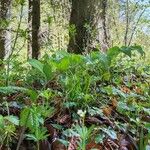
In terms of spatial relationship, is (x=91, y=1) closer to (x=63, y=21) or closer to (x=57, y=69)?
(x=57, y=69)

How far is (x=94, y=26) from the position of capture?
16.3 ft

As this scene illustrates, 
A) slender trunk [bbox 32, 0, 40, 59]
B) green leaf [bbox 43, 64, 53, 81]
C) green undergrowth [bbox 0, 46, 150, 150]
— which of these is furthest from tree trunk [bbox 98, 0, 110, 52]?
slender trunk [bbox 32, 0, 40, 59]

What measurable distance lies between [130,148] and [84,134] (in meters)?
0.38

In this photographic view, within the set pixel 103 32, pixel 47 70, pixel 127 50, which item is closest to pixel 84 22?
pixel 103 32

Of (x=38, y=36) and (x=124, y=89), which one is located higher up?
(x=38, y=36)

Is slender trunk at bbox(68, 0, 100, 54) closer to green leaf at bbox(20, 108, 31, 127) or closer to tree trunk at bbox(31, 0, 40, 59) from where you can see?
green leaf at bbox(20, 108, 31, 127)

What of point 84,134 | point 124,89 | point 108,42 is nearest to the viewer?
point 84,134

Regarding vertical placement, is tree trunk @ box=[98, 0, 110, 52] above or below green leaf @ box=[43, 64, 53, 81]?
above

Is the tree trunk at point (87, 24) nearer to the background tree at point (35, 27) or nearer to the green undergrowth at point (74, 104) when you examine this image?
the green undergrowth at point (74, 104)

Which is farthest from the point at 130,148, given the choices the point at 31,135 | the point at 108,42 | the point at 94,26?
the point at 108,42

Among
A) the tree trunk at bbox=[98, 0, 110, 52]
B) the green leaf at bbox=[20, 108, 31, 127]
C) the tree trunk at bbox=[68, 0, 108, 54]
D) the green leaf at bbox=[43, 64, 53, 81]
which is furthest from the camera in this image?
the tree trunk at bbox=[98, 0, 110, 52]

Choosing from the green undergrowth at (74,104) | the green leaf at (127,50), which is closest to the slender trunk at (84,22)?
the green undergrowth at (74,104)

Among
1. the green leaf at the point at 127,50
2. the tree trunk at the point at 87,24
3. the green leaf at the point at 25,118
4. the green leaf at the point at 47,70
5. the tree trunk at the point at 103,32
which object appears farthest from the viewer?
the tree trunk at the point at 103,32

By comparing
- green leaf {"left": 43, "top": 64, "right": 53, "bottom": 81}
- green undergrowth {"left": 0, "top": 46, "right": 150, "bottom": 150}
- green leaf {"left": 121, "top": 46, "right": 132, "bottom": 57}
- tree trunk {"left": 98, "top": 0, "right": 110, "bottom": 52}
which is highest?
tree trunk {"left": 98, "top": 0, "right": 110, "bottom": 52}
